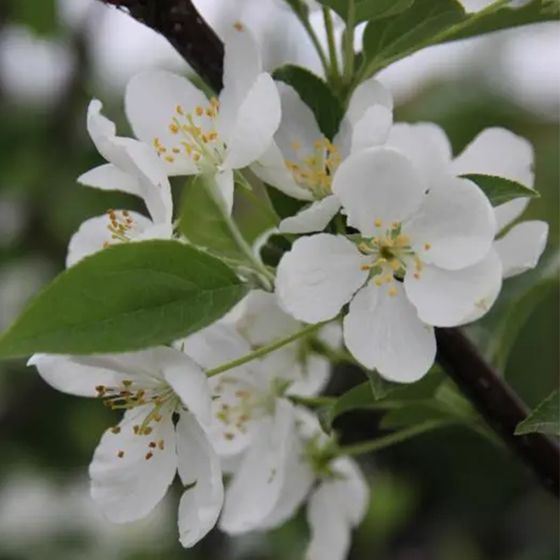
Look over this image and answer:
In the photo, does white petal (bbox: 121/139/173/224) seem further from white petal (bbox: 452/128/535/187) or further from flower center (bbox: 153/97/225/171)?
white petal (bbox: 452/128/535/187)

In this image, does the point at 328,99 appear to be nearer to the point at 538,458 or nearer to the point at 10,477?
the point at 538,458

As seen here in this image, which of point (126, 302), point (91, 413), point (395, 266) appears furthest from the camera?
point (91, 413)

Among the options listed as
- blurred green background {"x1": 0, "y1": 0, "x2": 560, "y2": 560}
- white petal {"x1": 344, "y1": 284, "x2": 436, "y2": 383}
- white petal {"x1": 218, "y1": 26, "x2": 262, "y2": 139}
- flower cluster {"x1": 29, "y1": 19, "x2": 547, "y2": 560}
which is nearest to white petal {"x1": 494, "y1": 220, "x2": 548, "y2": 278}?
flower cluster {"x1": 29, "y1": 19, "x2": 547, "y2": 560}

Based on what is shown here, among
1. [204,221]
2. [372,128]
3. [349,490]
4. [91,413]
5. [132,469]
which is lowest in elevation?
[91,413]

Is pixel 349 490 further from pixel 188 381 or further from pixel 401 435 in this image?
pixel 188 381

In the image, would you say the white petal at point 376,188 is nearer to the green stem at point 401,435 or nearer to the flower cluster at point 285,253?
the flower cluster at point 285,253

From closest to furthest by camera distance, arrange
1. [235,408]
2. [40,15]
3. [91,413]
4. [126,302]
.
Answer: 1. [126,302]
2. [235,408]
3. [40,15]
4. [91,413]

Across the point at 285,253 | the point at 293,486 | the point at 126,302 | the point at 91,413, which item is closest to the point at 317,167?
the point at 285,253
